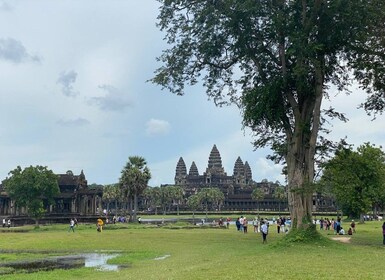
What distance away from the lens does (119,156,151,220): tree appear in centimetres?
8294

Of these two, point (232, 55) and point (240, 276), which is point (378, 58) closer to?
point (232, 55)

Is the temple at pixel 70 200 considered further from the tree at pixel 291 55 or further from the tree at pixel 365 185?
the tree at pixel 291 55

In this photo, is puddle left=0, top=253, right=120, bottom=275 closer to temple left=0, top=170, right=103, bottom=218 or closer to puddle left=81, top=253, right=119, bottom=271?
puddle left=81, top=253, right=119, bottom=271

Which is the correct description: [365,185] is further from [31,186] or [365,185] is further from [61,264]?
[61,264]

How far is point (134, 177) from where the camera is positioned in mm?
83000

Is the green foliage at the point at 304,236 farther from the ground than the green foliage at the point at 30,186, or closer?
closer

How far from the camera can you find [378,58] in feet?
108

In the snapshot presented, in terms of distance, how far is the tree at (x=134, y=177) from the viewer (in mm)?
82938

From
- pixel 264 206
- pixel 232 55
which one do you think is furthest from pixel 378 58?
pixel 264 206

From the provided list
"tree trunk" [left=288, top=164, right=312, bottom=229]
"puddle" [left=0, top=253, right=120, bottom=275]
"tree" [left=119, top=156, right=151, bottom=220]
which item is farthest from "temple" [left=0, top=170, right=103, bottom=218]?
"tree trunk" [left=288, top=164, right=312, bottom=229]

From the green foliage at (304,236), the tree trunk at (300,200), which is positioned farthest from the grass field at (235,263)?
the tree trunk at (300,200)

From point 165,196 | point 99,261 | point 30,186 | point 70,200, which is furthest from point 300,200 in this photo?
point 165,196

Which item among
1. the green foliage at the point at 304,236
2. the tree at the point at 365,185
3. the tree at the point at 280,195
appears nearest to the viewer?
the green foliage at the point at 304,236

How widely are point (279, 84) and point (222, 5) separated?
21.2 ft
